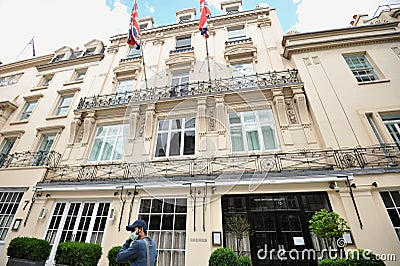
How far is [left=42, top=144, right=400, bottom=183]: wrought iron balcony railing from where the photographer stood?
7.12 meters

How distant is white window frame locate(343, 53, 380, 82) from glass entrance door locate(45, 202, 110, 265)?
13937 mm

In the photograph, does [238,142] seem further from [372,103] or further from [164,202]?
[372,103]

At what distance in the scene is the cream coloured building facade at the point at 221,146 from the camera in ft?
22.6

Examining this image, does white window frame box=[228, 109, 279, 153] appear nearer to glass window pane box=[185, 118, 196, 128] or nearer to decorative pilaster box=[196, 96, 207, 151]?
decorative pilaster box=[196, 96, 207, 151]

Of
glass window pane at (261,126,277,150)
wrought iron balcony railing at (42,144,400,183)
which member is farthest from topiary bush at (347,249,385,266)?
glass window pane at (261,126,277,150)

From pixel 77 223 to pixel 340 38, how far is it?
16.7m

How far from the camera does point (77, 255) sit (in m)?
6.66

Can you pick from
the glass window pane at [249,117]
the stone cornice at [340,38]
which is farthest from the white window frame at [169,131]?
the stone cornice at [340,38]

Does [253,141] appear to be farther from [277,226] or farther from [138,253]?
[138,253]

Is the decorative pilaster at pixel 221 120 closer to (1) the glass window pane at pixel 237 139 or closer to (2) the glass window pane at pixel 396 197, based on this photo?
(1) the glass window pane at pixel 237 139

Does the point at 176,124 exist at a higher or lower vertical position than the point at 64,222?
higher

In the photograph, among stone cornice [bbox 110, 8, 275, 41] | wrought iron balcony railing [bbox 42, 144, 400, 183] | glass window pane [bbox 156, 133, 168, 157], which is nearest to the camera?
wrought iron balcony railing [bbox 42, 144, 400, 183]

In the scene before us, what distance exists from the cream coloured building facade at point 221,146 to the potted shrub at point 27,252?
1245 mm

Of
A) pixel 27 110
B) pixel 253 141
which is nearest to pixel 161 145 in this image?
pixel 253 141
